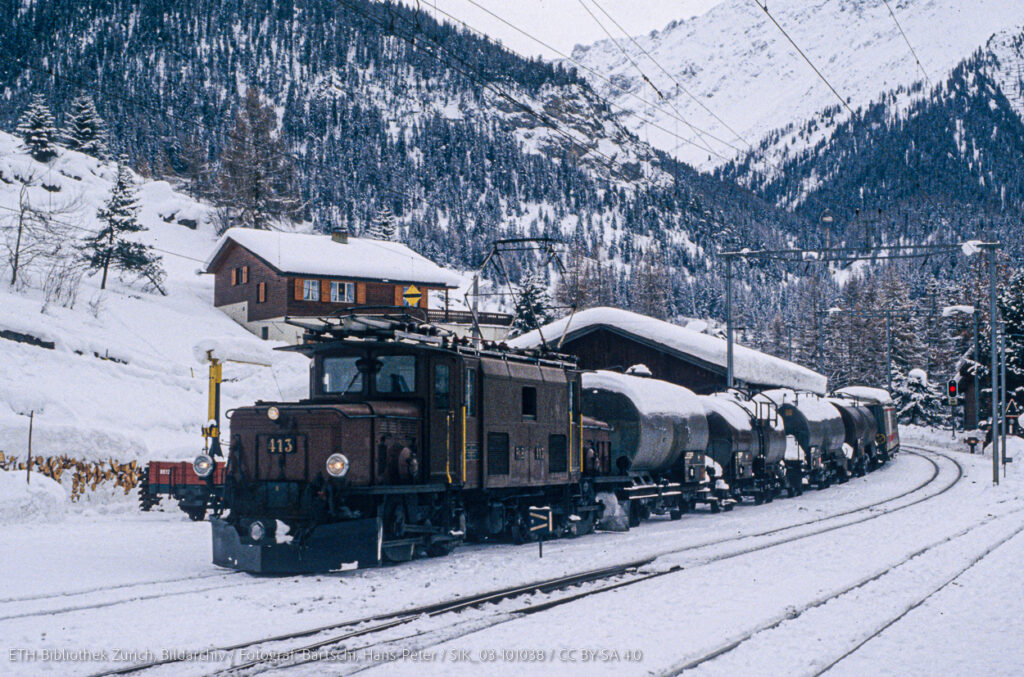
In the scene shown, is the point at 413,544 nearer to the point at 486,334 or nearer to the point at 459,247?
the point at 486,334

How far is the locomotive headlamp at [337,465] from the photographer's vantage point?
13.6m

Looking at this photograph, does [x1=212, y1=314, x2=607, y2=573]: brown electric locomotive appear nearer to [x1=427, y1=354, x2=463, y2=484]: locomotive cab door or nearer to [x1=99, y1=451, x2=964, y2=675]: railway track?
[x1=427, y1=354, x2=463, y2=484]: locomotive cab door

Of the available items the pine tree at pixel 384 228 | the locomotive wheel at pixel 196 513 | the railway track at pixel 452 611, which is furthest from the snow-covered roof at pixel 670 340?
the pine tree at pixel 384 228

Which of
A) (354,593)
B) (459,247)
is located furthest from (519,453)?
(459,247)

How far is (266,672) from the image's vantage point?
336 inches

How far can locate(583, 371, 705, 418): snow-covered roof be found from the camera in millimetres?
22656

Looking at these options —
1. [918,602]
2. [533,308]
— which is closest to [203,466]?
[918,602]

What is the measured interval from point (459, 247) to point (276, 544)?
165643 mm

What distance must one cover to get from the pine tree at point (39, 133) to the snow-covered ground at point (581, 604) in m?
77.4

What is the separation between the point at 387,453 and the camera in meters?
14.6

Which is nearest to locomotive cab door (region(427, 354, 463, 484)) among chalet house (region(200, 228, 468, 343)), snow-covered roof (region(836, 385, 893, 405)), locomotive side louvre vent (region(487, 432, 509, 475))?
locomotive side louvre vent (region(487, 432, 509, 475))

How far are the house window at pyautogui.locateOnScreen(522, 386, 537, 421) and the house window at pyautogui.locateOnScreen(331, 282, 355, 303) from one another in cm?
4546

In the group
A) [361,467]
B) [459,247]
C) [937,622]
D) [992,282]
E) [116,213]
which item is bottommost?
[937,622]

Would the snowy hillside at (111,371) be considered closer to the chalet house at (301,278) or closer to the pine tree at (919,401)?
the chalet house at (301,278)
